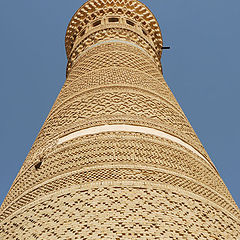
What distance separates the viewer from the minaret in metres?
2.51

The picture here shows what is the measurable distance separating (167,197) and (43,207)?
2.91 feet

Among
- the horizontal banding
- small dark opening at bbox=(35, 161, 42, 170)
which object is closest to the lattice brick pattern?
small dark opening at bbox=(35, 161, 42, 170)

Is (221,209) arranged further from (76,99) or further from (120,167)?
(76,99)

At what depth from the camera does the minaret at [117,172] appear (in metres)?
2.51

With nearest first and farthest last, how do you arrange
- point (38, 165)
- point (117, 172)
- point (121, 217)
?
point (121, 217) < point (117, 172) < point (38, 165)

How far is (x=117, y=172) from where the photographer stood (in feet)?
9.69

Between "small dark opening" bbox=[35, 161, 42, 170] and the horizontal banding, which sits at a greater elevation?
the horizontal banding

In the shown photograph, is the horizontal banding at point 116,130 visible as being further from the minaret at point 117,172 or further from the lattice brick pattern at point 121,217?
the lattice brick pattern at point 121,217

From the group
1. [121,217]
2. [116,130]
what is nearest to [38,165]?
[116,130]

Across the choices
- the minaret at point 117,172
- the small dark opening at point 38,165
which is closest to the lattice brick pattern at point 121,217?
the minaret at point 117,172

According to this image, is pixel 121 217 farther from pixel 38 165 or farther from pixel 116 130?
pixel 38 165

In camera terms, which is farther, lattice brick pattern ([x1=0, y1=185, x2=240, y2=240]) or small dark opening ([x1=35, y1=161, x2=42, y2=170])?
small dark opening ([x1=35, y1=161, x2=42, y2=170])

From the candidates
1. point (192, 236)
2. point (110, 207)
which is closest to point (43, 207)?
point (110, 207)

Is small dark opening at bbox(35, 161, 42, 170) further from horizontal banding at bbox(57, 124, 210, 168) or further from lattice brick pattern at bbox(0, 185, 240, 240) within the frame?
lattice brick pattern at bbox(0, 185, 240, 240)
